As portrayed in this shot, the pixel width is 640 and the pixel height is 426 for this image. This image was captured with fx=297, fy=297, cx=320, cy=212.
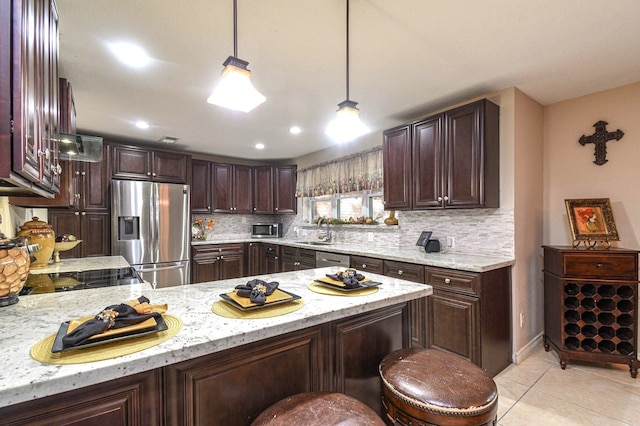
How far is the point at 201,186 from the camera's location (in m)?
4.89

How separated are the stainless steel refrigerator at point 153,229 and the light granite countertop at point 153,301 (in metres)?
2.49

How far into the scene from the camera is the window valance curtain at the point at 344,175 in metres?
3.91

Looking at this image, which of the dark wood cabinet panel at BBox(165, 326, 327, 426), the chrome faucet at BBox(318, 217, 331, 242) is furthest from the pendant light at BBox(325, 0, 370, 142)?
the chrome faucet at BBox(318, 217, 331, 242)

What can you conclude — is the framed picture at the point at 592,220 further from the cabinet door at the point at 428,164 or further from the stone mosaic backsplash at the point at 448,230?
the cabinet door at the point at 428,164

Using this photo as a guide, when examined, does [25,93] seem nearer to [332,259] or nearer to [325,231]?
[332,259]

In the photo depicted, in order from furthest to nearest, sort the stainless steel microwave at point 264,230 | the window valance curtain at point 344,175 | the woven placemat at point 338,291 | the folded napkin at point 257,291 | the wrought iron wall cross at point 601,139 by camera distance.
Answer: the stainless steel microwave at point 264,230 < the window valance curtain at point 344,175 < the wrought iron wall cross at point 601,139 < the woven placemat at point 338,291 < the folded napkin at point 257,291

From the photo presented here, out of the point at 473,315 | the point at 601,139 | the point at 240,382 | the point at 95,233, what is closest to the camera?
the point at 240,382

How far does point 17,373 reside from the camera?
701 millimetres

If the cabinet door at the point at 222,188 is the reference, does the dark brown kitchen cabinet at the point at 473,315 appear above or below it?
below

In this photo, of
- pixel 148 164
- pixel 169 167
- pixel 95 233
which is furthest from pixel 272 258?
pixel 95 233

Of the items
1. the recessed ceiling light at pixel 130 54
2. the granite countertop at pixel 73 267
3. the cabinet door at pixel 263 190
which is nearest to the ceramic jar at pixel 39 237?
the granite countertop at pixel 73 267

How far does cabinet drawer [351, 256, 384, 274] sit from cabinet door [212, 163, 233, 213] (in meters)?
2.75

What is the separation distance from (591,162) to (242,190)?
4.64 m

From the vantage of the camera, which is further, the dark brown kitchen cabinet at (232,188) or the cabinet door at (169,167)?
the dark brown kitchen cabinet at (232,188)
